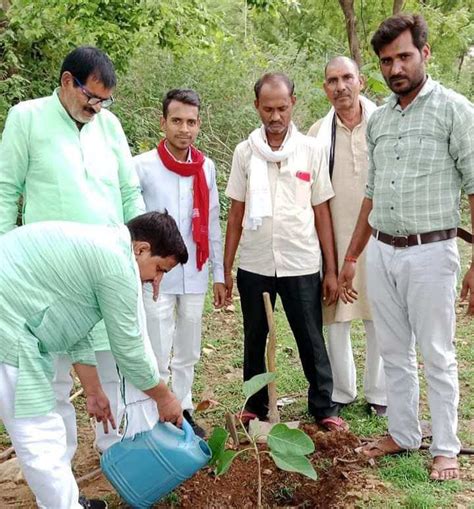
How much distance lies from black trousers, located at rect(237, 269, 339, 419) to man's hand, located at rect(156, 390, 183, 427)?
3.69ft

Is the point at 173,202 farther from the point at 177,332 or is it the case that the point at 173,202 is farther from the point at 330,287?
the point at 330,287

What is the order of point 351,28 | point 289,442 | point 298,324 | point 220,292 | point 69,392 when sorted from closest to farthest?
point 289,442
point 69,392
point 298,324
point 220,292
point 351,28

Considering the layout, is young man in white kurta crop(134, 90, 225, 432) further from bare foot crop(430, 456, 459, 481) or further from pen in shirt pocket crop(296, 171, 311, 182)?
bare foot crop(430, 456, 459, 481)

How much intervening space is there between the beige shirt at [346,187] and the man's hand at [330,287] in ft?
0.18

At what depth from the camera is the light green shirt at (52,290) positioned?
244cm

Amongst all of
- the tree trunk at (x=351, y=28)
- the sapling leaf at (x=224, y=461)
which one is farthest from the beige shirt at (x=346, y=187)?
the tree trunk at (x=351, y=28)

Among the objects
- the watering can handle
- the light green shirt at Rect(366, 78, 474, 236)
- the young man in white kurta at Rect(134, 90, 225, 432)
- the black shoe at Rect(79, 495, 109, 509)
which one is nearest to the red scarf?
the young man in white kurta at Rect(134, 90, 225, 432)

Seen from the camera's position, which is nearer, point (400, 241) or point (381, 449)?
point (400, 241)

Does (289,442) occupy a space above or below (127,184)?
below

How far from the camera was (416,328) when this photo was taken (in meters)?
3.35

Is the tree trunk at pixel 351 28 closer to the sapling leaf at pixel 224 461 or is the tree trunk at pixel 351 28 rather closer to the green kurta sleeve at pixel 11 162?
the green kurta sleeve at pixel 11 162

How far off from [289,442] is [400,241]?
1.05m

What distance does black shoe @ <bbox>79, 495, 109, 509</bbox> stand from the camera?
3.23m

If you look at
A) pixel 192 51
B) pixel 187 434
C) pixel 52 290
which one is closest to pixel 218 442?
pixel 187 434
